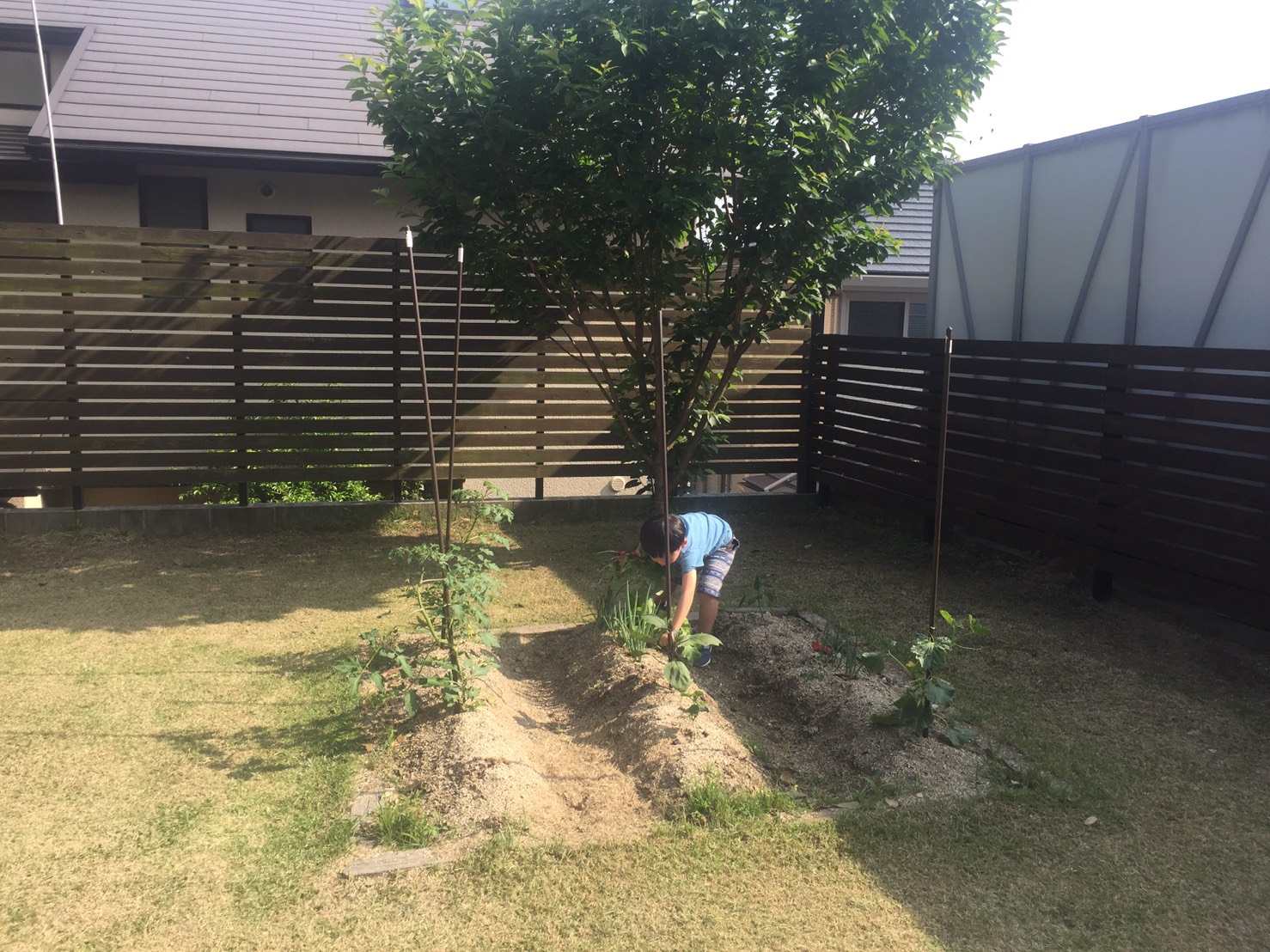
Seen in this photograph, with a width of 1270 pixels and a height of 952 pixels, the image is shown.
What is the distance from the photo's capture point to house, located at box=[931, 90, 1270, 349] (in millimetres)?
6180

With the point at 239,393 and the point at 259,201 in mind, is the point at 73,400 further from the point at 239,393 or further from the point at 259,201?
the point at 259,201

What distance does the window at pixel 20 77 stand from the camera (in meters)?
11.8

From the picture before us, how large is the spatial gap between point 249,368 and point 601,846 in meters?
6.01

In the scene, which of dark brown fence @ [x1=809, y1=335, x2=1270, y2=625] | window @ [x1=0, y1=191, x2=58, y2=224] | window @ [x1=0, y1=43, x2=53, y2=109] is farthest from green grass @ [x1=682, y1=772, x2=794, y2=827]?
window @ [x1=0, y1=43, x2=53, y2=109]

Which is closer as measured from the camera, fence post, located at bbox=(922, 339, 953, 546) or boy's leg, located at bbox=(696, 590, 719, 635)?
boy's leg, located at bbox=(696, 590, 719, 635)

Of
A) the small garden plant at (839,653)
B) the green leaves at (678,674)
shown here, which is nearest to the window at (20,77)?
the small garden plant at (839,653)

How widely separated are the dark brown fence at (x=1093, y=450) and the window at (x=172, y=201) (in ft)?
24.5

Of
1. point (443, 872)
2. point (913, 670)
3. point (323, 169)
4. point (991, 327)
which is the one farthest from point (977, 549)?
point (323, 169)

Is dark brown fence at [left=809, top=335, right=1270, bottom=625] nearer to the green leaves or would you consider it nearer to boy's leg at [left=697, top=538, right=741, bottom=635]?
boy's leg at [left=697, top=538, right=741, bottom=635]

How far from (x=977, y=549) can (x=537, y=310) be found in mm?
3868

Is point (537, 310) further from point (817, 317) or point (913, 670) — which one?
point (913, 670)

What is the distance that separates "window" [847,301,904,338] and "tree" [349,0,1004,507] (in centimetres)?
749

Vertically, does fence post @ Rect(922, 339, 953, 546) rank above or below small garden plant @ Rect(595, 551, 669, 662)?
above

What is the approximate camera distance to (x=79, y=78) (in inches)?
432
